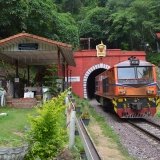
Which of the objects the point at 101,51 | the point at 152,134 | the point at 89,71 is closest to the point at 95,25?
the point at 101,51

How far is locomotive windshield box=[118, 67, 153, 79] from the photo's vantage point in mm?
12492

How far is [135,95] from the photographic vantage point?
12211 millimetres

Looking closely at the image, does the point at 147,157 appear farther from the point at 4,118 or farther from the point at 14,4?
the point at 14,4

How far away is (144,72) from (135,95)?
1.23m

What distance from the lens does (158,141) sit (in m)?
8.59

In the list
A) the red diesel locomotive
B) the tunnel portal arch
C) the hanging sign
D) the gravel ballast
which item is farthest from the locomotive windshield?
the tunnel portal arch

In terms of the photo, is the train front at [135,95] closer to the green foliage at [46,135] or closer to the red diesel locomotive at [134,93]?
the red diesel locomotive at [134,93]

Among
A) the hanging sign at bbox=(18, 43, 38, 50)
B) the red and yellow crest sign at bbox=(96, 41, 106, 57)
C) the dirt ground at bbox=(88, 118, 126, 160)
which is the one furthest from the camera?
the red and yellow crest sign at bbox=(96, 41, 106, 57)

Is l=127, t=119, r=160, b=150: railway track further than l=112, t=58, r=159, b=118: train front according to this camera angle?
No

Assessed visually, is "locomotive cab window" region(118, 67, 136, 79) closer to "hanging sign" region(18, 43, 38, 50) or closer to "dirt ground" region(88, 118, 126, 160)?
"dirt ground" region(88, 118, 126, 160)

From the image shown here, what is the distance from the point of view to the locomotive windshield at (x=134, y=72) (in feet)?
41.0

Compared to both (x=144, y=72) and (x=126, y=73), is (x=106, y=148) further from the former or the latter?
(x=144, y=72)

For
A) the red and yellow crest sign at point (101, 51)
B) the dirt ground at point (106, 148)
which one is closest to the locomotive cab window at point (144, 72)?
the dirt ground at point (106, 148)

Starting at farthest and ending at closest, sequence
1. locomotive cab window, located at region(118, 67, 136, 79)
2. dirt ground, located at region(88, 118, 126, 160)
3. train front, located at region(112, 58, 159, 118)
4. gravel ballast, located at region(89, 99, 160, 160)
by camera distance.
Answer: locomotive cab window, located at region(118, 67, 136, 79), train front, located at region(112, 58, 159, 118), gravel ballast, located at region(89, 99, 160, 160), dirt ground, located at region(88, 118, 126, 160)
